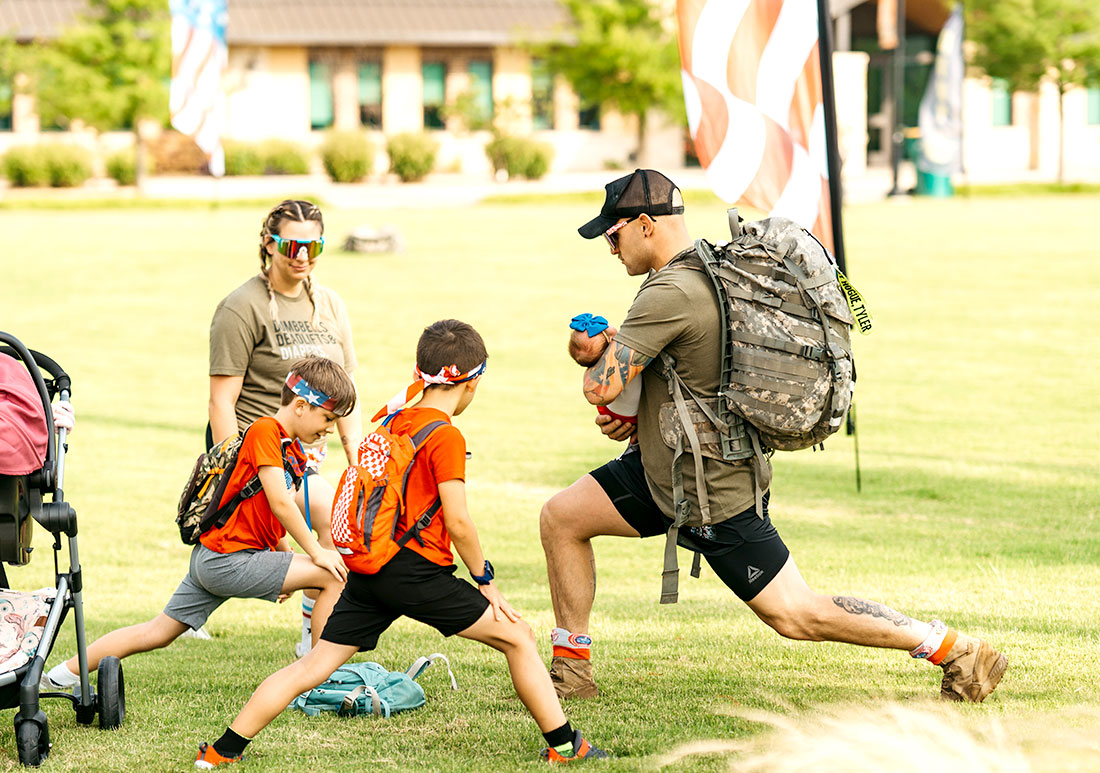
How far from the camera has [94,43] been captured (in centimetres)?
4644

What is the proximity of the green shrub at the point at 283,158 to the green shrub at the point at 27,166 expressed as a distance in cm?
737

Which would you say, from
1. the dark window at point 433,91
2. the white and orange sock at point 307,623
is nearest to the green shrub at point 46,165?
the dark window at point 433,91

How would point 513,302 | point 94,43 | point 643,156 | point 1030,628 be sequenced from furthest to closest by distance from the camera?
point 643,156, point 94,43, point 513,302, point 1030,628

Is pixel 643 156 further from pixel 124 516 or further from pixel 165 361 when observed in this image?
pixel 124 516

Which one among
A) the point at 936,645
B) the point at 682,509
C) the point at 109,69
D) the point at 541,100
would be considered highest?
the point at 109,69

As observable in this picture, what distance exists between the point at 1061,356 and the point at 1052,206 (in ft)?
74.5

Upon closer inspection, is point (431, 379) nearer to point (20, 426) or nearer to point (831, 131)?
point (20, 426)

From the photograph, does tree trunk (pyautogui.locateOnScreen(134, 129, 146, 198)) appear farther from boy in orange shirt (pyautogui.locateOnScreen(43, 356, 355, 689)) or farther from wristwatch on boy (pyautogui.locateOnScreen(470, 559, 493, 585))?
wristwatch on boy (pyautogui.locateOnScreen(470, 559, 493, 585))

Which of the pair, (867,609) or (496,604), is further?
(867,609)

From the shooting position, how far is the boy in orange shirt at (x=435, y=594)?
4418 mm

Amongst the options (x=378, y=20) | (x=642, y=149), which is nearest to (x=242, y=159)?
(x=378, y=20)

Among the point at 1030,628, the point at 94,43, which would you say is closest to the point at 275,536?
the point at 1030,628

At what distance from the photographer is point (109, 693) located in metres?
4.94

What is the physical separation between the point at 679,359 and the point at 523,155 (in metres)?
45.6
